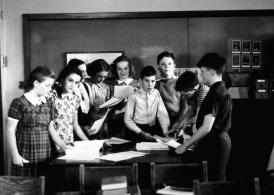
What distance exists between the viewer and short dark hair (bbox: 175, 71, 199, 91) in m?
4.16

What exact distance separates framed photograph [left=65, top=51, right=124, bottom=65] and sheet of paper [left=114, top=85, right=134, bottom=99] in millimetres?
388

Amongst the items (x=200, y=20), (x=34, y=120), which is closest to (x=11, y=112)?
(x=34, y=120)

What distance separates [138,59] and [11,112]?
6.04ft

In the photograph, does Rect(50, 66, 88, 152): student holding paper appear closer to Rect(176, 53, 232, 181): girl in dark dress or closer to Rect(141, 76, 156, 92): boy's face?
Rect(141, 76, 156, 92): boy's face

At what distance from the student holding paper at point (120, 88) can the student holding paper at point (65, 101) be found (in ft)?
2.47

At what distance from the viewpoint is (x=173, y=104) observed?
4223mm

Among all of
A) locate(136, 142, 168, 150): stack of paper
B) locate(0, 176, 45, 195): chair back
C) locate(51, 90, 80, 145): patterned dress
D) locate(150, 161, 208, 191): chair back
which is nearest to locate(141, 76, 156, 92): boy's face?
locate(51, 90, 80, 145): patterned dress

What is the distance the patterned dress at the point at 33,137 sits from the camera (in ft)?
10.8

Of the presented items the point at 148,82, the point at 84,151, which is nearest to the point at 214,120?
Result: the point at 148,82

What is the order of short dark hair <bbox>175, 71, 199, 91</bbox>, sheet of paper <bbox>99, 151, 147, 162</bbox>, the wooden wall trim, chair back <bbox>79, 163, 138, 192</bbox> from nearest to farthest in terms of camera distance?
chair back <bbox>79, 163, 138, 192</bbox>
sheet of paper <bbox>99, 151, 147, 162</bbox>
short dark hair <bbox>175, 71, 199, 91</bbox>
the wooden wall trim

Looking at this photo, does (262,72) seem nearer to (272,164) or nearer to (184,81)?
(184,81)

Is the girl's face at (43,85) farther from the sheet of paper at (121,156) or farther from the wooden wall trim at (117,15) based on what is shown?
the wooden wall trim at (117,15)

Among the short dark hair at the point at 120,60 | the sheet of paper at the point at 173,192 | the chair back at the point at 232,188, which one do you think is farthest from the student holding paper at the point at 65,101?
the chair back at the point at 232,188

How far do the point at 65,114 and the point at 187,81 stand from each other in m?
1.26
